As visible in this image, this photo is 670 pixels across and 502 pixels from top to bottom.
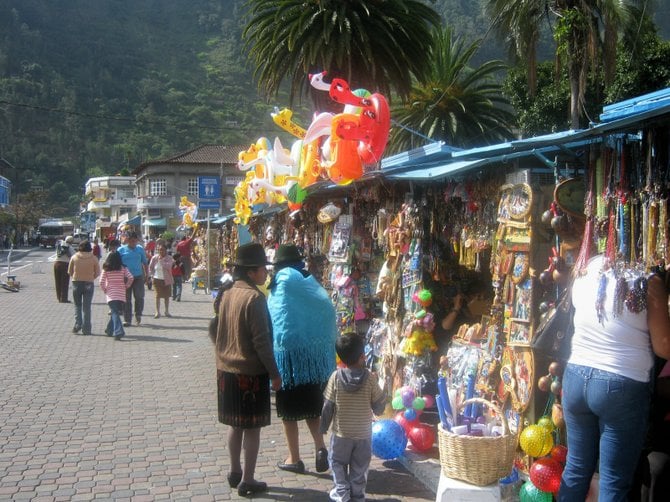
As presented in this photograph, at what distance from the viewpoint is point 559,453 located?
4.36 metres

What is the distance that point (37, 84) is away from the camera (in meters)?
100

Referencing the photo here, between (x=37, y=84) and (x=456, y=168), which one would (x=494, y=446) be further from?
(x=37, y=84)

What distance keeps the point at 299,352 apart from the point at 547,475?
6.36 ft

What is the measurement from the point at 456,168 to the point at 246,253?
1.70 m

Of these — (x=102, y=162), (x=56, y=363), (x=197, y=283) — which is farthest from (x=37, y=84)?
(x=56, y=363)

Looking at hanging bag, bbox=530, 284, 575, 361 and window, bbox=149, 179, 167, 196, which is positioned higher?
window, bbox=149, 179, 167, 196

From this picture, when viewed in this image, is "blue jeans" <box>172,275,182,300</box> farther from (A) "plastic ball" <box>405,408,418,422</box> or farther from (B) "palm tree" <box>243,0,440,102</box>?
(A) "plastic ball" <box>405,408,418,422</box>

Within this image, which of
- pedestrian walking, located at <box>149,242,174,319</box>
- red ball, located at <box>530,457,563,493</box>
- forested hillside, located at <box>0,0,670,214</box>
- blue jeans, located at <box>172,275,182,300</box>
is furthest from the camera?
forested hillside, located at <box>0,0,670,214</box>

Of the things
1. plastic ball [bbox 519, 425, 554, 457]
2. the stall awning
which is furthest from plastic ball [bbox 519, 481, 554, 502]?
the stall awning

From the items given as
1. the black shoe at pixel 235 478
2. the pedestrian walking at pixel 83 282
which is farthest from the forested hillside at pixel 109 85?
the black shoe at pixel 235 478

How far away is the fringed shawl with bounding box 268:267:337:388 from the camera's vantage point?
5.14 metres

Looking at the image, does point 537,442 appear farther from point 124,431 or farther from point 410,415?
point 124,431

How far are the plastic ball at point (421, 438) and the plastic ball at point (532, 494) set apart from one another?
3.78 ft

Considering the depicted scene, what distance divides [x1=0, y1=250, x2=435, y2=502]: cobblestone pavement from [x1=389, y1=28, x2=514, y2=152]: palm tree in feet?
40.9
